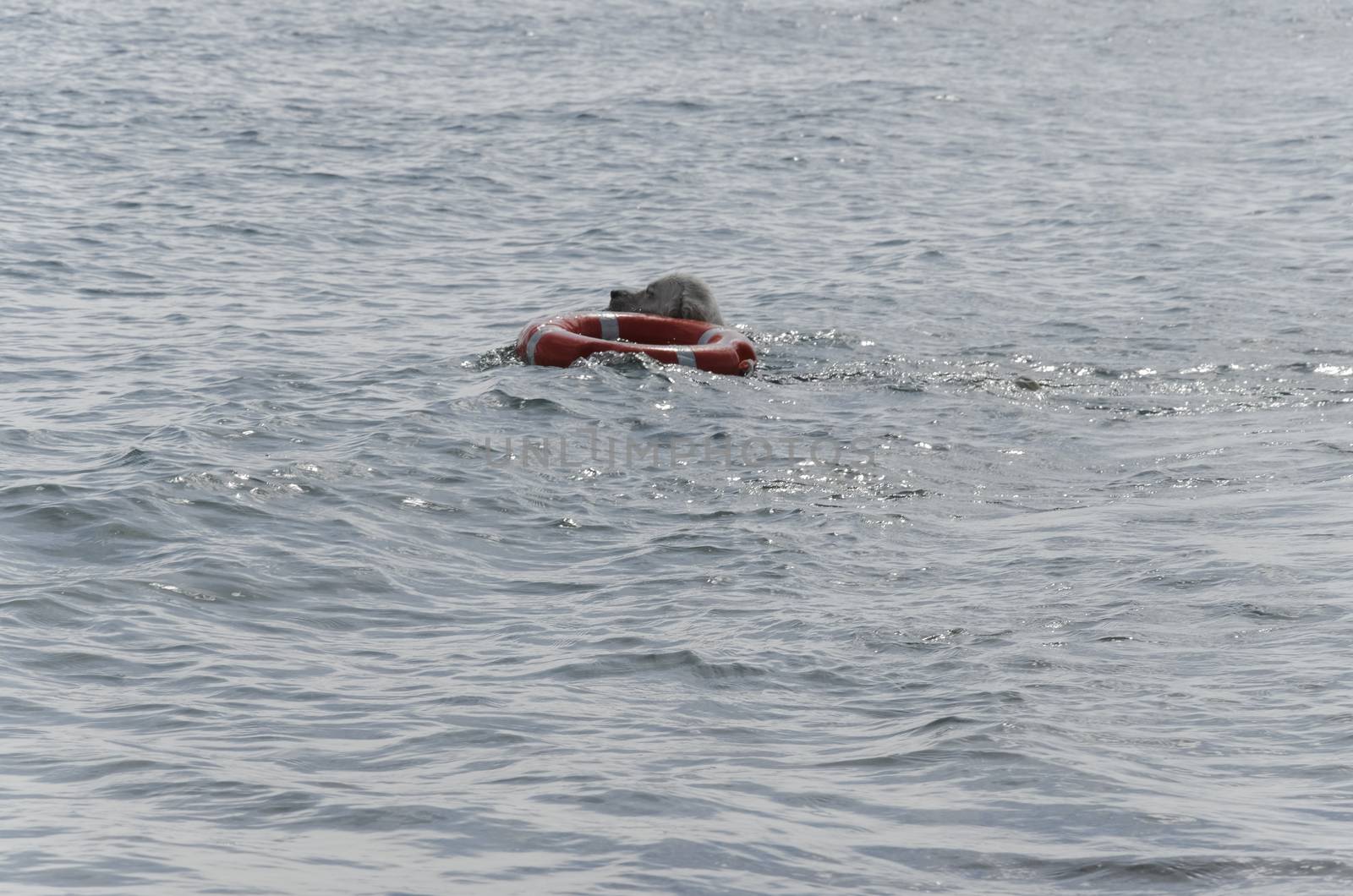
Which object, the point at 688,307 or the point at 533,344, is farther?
the point at 688,307

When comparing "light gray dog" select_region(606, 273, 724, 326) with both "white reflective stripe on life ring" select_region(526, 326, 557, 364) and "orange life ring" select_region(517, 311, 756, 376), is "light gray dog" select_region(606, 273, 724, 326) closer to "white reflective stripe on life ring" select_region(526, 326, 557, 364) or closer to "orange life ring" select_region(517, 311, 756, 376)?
"orange life ring" select_region(517, 311, 756, 376)

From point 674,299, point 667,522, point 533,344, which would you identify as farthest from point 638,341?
point 667,522

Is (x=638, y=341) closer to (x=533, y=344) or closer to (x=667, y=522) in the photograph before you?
(x=533, y=344)

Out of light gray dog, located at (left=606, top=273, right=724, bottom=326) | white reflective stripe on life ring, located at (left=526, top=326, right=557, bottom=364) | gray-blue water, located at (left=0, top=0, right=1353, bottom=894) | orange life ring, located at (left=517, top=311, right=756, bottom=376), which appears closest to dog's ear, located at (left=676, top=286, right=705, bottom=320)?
light gray dog, located at (left=606, top=273, right=724, bottom=326)

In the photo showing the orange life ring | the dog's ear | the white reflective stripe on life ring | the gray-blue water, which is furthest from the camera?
the dog's ear

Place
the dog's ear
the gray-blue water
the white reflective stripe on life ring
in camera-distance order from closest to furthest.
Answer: the gray-blue water < the white reflective stripe on life ring < the dog's ear

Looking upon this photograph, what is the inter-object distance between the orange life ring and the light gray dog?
17cm

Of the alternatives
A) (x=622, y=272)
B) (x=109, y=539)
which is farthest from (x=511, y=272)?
(x=109, y=539)

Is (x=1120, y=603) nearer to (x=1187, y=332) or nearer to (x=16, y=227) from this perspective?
(x=1187, y=332)

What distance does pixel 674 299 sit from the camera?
12469 millimetres

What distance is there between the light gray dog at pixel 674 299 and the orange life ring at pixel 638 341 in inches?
6.5

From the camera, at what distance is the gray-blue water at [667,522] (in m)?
5.07

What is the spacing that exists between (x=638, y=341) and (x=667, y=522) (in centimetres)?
398

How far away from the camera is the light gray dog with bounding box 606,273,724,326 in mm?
12469
